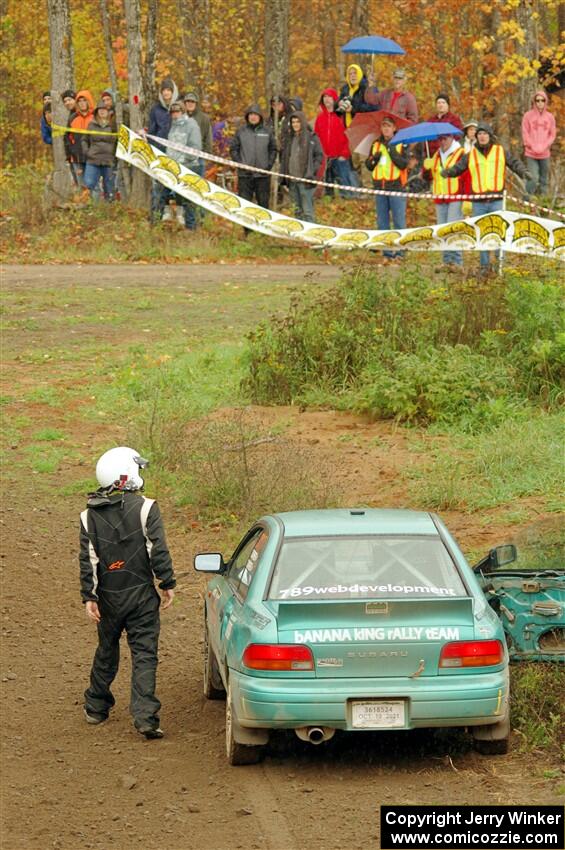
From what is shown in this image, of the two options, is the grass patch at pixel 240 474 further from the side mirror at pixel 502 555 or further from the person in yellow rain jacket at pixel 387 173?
the person in yellow rain jacket at pixel 387 173

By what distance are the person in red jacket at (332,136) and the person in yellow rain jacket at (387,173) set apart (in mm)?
3026

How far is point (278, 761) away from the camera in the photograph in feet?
27.3

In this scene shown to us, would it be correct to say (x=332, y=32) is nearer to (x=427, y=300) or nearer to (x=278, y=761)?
(x=427, y=300)

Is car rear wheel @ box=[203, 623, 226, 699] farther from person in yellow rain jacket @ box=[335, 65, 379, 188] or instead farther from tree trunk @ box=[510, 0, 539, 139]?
tree trunk @ box=[510, 0, 539, 139]

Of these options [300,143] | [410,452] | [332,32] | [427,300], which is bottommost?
[410,452]

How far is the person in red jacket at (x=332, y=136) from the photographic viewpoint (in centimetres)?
2889

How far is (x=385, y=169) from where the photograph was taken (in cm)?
2580

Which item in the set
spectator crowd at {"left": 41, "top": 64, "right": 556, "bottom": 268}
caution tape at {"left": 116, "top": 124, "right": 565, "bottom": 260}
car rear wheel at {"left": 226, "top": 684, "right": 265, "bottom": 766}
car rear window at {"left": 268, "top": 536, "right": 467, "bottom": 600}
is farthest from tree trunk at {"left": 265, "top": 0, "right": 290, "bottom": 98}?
car rear wheel at {"left": 226, "top": 684, "right": 265, "bottom": 766}

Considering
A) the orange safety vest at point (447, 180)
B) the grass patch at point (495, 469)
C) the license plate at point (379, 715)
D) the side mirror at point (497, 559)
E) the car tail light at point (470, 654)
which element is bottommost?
the grass patch at point (495, 469)

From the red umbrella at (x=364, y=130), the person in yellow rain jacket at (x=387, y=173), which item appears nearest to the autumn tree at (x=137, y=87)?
the red umbrella at (x=364, y=130)

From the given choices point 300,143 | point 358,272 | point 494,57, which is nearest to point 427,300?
point 358,272

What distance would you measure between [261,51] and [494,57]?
17791mm

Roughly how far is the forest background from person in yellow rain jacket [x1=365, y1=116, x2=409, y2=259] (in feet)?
26.5

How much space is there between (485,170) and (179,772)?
16.6 metres
